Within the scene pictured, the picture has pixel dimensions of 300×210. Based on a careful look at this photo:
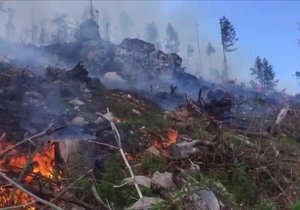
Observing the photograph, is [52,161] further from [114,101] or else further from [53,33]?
[53,33]

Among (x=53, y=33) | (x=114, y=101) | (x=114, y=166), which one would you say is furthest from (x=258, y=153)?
(x=53, y=33)

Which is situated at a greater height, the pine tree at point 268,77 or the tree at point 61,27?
the tree at point 61,27

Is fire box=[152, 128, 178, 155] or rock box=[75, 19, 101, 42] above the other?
rock box=[75, 19, 101, 42]

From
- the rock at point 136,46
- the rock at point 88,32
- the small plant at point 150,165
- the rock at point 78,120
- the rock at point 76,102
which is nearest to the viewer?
the small plant at point 150,165

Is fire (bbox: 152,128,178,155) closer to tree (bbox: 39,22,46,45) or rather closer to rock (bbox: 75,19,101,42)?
rock (bbox: 75,19,101,42)

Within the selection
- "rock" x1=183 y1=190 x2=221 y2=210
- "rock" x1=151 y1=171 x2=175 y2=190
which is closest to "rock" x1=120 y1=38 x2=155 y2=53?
"rock" x1=151 y1=171 x2=175 y2=190

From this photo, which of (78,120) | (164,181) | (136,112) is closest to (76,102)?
(78,120)

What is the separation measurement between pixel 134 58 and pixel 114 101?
86.7 feet

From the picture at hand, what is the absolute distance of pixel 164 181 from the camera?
15.3 ft

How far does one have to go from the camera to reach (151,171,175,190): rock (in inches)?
178

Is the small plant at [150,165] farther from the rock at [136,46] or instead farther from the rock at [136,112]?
the rock at [136,46]

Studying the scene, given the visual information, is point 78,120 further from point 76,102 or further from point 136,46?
point 136,46

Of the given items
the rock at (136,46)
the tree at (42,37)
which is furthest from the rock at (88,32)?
the tree at (42,37)

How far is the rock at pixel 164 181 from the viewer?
4.53 meters
